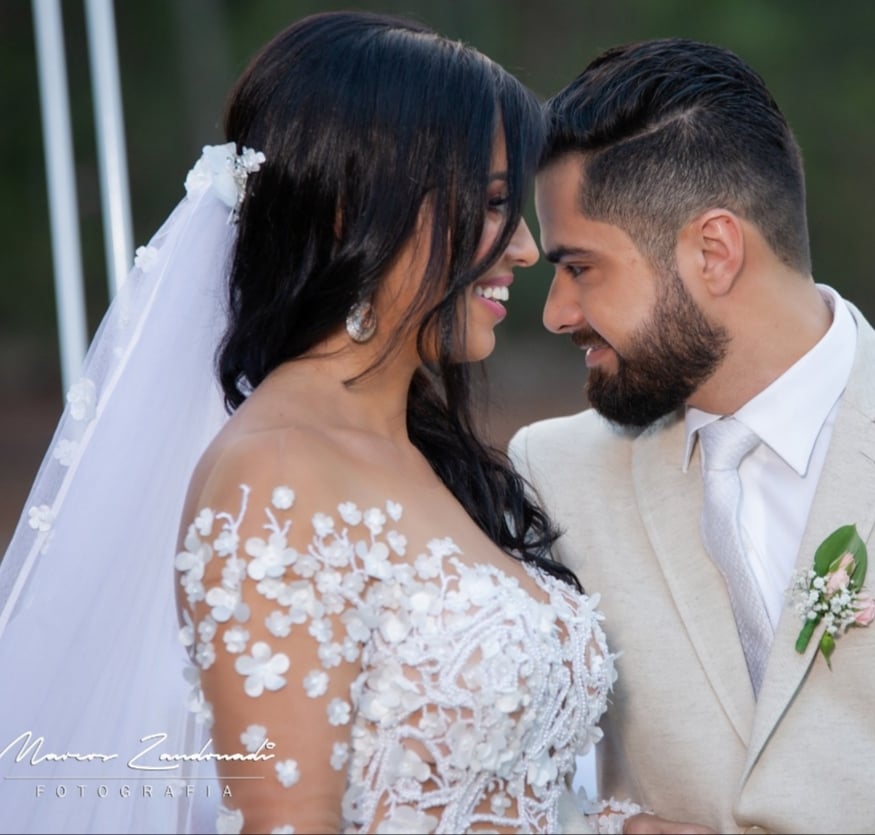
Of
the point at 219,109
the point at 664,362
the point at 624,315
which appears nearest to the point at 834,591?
the point at 664,362

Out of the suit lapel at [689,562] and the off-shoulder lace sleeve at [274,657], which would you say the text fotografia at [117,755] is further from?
the suit lapel at [689,562]

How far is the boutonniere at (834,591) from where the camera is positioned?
2.97 m

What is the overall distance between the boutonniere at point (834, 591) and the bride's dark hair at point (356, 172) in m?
0.97

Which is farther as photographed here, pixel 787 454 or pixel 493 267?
pixel 787 454

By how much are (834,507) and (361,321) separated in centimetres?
122

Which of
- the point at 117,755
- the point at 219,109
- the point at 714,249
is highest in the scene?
the point at 714,249

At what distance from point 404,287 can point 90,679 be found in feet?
3.11

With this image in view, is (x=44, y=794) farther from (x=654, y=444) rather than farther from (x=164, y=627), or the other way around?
(x=654, y=444)

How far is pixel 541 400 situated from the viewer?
17969mm

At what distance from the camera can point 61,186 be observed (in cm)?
402

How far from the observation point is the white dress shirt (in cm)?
322

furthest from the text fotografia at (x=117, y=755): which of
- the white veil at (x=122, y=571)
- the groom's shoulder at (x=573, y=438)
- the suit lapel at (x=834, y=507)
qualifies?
the groom's shoulder at (x=573, y=438)

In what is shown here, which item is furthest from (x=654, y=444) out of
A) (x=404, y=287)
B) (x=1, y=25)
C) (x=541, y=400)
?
(x=1, y=25)

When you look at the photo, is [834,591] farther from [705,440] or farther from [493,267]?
[493,267]
